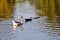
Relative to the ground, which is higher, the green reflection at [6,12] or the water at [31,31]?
the green reflection at [6,12]

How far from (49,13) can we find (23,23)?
4368 millimetres

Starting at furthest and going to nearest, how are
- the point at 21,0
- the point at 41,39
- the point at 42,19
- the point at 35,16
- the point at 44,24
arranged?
the point at 21,0 → the point at 35,16 → the point at 42,19 → the point at 44,24 → the point at 41,39

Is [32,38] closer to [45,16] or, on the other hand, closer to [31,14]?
[45,16]

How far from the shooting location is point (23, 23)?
2234 centimetres

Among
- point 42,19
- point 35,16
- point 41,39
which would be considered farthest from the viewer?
point 35,16

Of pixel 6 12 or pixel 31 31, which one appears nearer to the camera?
pixel 31 31

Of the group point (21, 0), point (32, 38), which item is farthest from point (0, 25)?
point (21, 0)

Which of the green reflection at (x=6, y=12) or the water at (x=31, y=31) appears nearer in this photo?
the water at (x=31, y=31)

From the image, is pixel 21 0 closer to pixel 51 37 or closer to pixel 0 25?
pixel 0 25

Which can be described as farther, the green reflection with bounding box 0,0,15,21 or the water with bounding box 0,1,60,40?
the green reflection with bounding box 0,0,15,21

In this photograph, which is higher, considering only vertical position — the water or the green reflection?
the green reflection

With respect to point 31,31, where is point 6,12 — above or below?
above

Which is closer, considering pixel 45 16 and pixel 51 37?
pixel 51 37

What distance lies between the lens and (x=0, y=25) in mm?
21531
